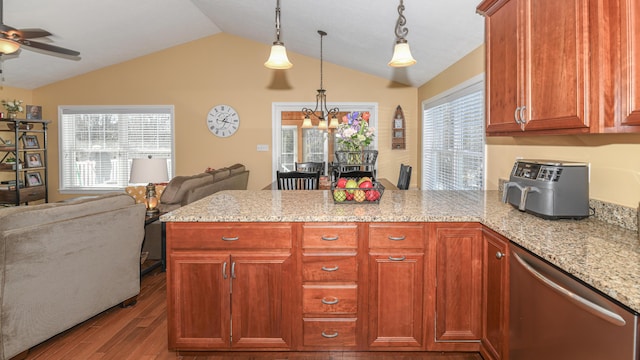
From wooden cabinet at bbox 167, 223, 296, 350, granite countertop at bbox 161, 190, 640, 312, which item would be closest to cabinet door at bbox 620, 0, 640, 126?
granite countertop at bbox 161, 190, 640, 312

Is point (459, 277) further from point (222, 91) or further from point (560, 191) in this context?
point (222, 91)

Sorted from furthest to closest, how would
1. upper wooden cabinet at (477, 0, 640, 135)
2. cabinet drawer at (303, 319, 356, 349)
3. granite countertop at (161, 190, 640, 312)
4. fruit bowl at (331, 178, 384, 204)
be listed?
fruit bowl at (331, 178, 384, 204), cabinet drawer at (303, 319, 356, 349), upper wooden cabinet at (477, 0, 640, 135), granite countertop at (161, 190, 640, 312)

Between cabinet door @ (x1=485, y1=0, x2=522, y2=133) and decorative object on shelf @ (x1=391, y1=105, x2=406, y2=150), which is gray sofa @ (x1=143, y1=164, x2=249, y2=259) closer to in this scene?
cabinet door @ (x1=485, y1=0, x2=522, y2=133)

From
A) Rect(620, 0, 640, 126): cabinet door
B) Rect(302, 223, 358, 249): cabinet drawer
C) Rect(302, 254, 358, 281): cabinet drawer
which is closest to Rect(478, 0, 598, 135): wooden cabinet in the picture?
Rect(620, 0, 640, 126): cabinet door

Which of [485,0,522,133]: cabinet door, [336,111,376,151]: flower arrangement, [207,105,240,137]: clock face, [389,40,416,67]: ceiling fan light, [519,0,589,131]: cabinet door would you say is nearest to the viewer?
[519,0,589,131]: cabinet door

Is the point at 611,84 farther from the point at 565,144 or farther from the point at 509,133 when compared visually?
the point at 565,144

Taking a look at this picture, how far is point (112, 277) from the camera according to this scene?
2893 mm

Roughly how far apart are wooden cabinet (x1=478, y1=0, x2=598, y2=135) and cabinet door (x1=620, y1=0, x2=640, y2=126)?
0.44ft

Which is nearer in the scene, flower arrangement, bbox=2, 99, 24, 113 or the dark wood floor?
the dark wood floor

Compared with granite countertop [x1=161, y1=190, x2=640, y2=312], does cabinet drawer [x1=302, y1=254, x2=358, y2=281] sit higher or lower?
lower

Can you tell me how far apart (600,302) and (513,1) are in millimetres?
1574

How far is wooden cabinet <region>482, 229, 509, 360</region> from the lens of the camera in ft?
6.19

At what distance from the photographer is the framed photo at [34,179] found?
673cm

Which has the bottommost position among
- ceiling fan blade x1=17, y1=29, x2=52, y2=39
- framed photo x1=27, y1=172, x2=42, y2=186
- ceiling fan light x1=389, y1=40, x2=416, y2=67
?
framed photo x1=27, y1=172, x2=42, y2=186
